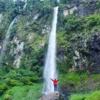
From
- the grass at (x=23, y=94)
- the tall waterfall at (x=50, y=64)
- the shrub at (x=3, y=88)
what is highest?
the tall waterfall at (x=50, y=64)

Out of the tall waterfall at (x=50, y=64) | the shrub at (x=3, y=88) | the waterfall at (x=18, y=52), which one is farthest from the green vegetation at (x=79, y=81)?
the waterfall at (x=18, y=52)

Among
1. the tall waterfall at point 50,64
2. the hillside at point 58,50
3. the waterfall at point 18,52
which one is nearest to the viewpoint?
the hillside at point 58,50

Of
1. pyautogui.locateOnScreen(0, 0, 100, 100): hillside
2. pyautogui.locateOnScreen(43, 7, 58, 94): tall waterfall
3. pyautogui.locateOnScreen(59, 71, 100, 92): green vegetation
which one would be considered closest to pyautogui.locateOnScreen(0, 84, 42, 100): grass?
pyautogui.locateOnScreen(0, 0, 100, 100): hillside

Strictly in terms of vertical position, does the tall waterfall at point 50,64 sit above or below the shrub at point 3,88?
above

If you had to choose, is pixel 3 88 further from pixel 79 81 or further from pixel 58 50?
pixel 58 50

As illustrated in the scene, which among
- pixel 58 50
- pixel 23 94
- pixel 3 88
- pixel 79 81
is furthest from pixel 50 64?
pixel 23 94

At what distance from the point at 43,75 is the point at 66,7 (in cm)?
1520

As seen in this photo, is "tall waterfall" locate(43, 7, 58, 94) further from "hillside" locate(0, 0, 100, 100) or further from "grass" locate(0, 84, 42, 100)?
"grass" locate(0, 84, 42, 100)

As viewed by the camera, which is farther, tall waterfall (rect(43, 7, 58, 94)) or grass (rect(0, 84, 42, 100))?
tall waterfall (rect(43, 7, 58, 94))

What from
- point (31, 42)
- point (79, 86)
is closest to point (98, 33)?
point (79, 86)

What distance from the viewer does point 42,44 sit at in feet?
117

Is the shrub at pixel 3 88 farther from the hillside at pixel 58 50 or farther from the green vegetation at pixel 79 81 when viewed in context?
the green vegetation at pixel 79 81

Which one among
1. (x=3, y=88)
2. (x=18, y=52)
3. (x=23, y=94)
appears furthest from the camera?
(x=18, y=52)

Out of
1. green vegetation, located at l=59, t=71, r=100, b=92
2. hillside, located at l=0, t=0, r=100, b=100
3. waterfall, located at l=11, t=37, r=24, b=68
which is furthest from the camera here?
waterfall, located at l=11, t=37, r=24, b=68
